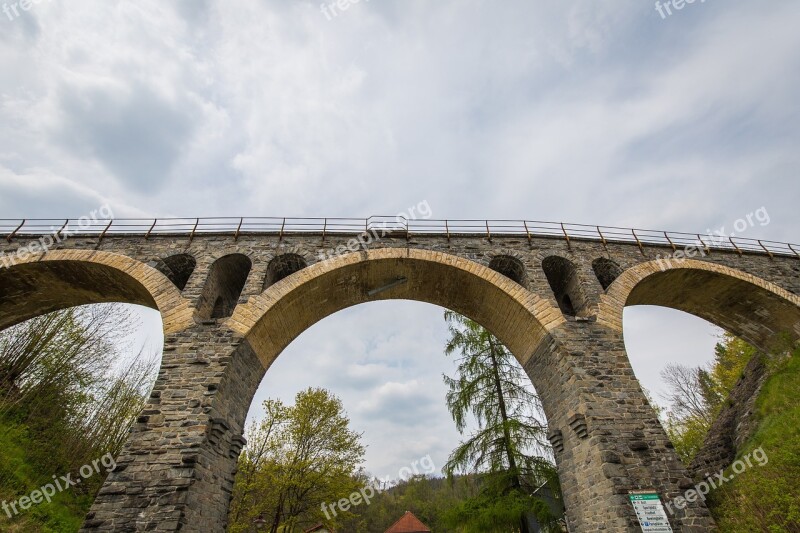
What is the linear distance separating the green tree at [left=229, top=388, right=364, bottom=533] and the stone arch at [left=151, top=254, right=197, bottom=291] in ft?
32.5

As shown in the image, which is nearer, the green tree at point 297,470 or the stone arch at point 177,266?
the stone arch at point 177,266

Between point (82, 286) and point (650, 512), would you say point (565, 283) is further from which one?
point (82, 286)

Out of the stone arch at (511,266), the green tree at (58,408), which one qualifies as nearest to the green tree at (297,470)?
the green tree at (58,408)

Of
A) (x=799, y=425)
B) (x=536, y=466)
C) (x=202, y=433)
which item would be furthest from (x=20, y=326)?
(x=799, y=425)

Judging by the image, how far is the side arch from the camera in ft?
32.3

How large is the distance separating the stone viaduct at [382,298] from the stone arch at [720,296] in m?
0.05

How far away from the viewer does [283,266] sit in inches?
446

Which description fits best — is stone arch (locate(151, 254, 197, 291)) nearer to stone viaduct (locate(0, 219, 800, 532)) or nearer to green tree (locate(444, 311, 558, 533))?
stone viaduct (locate(0, 219, 800, 532))

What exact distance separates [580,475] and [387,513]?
37.7 m

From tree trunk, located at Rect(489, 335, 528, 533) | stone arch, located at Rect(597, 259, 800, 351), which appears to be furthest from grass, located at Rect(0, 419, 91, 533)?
stone arch, located at Rect(597, 259, 800, 351)

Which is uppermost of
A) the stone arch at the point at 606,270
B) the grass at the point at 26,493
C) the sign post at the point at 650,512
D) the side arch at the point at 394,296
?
the stone arch at the point at 606,270

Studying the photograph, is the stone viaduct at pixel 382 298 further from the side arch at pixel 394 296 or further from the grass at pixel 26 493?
the grass at pixel 26 493

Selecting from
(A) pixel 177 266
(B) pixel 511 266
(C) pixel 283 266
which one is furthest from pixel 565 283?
(A) pixel 177 266

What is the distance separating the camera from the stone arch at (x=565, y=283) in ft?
35.9
